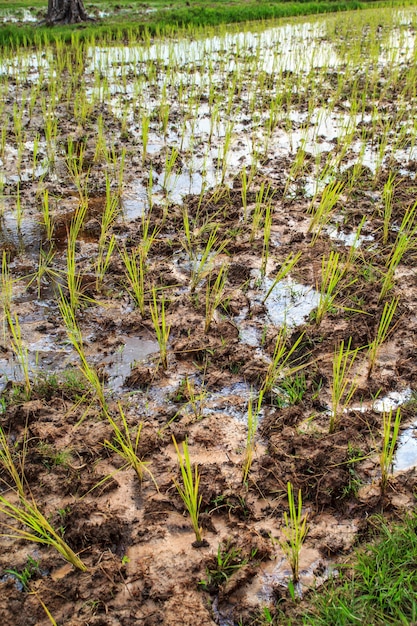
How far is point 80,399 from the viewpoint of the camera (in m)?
2.21

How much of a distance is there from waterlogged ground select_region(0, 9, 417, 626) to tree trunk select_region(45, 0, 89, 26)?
487 cm

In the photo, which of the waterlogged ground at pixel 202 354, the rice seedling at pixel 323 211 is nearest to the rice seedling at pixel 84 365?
the waterlogged ground at pixel 202 354

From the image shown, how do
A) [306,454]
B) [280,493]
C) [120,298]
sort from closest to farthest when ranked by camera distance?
[280,493] → [306,454] → [120,298]

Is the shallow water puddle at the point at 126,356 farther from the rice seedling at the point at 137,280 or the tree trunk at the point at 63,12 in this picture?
the tree trunk at the point at 63,12

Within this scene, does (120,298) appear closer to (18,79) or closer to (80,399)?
(80,399)

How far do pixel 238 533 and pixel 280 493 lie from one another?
8.6 inches

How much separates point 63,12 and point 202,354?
868 cm

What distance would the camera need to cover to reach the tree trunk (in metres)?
8.93

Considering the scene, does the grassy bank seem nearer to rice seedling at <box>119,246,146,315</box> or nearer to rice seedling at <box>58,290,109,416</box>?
rice seedling at <box>119,246,146,315</box>

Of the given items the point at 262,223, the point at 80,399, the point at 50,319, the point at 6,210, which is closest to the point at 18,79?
the point at 6,210

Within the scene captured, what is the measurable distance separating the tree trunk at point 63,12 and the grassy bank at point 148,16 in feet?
0.88

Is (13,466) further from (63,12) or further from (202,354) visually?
(63,12)

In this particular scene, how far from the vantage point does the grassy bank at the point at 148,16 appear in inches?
314

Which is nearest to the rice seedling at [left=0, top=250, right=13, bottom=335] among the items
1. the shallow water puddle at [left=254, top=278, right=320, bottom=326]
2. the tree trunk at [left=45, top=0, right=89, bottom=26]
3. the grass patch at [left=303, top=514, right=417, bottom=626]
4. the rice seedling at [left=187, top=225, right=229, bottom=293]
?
the rice seedling at [left=187, top=225, right=229, bottom=293]
